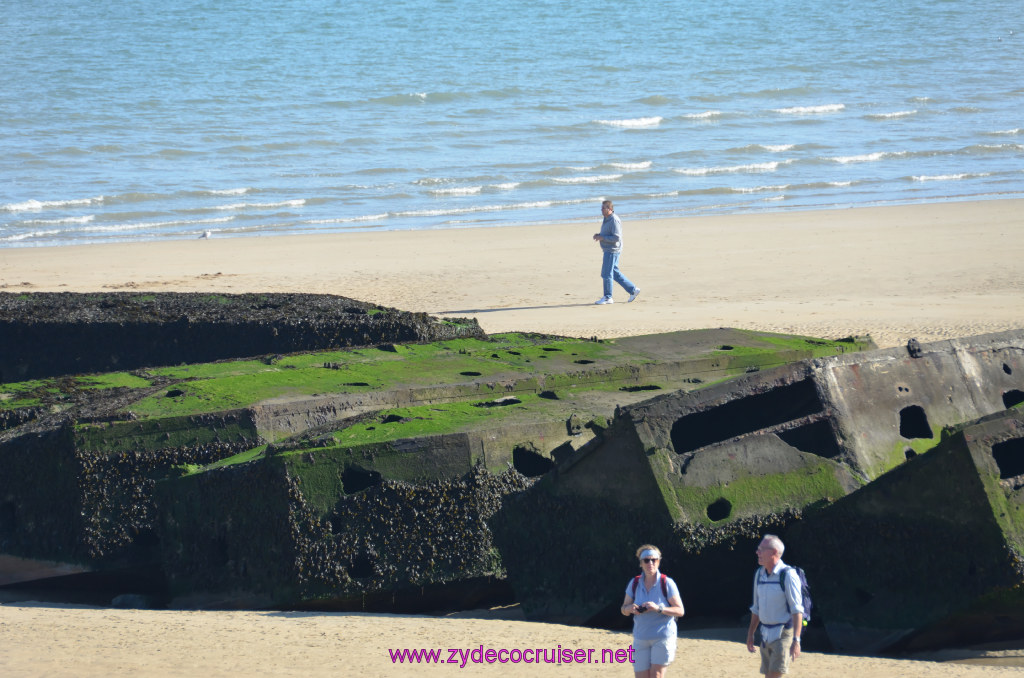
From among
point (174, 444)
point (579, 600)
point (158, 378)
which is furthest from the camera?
point (158, 378)

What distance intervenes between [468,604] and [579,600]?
759mm

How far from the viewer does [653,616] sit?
14.9 feet

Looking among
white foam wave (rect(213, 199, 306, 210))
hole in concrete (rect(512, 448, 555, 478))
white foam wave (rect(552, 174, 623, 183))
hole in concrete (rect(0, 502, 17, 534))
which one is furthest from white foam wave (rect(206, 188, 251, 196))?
hole in concrete (rect(512, 448, 555, 478))

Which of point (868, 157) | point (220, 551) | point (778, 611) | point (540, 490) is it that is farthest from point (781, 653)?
point (868, 157)

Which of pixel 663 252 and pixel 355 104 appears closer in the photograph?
pixel 663 252

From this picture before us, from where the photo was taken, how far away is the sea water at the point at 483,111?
26.8 metres

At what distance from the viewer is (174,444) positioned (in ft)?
23.5

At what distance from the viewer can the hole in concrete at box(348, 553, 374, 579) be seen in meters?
6.32

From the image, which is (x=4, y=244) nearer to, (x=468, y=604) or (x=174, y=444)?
(x=174, y=444)

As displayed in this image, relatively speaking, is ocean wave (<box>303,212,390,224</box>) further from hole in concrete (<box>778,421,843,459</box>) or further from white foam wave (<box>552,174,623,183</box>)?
hole in concrete (<box>778,421,843,459</box>)

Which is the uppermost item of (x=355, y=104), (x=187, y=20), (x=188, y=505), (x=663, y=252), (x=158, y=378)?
(x=187, y=20)

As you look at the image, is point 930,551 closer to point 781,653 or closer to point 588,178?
point 781,653

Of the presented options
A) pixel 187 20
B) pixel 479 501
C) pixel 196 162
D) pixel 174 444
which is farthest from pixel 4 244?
pixel 187 20

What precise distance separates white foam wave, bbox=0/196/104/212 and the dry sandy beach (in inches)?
227
